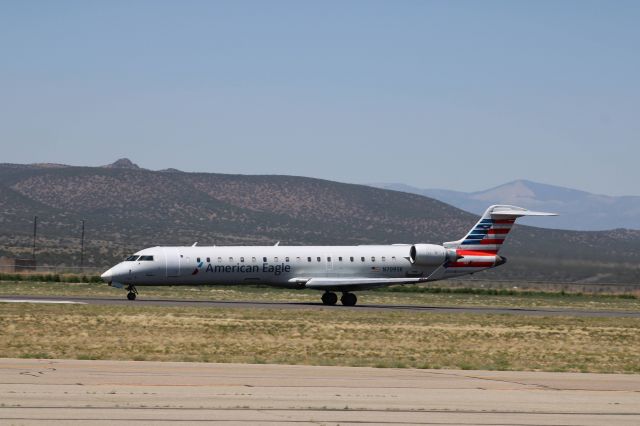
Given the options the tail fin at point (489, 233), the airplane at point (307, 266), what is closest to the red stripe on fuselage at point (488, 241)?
the tail fin at point (489, 233)

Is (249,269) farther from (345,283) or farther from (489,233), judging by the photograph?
(489,233)

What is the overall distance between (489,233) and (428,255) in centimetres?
412

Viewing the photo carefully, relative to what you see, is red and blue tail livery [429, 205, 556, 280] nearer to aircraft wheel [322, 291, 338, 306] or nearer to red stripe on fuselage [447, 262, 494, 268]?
red stripe on fuselage [447, 262, 494, 268]

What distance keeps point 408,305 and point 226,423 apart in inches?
1503

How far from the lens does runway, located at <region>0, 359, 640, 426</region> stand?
17.1m

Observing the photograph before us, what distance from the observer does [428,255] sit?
51.2 meters

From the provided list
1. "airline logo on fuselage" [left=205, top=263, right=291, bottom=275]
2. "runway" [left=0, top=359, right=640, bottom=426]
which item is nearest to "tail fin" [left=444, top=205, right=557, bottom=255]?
"airline logo on fuselage" [left=205, top=263, right=291, bottom=275]

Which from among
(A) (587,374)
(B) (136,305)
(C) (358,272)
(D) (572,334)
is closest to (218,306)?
(B) (136,305)

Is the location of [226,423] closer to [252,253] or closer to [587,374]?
[587,374]

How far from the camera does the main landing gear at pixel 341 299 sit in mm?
51938

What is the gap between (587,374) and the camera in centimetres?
2569

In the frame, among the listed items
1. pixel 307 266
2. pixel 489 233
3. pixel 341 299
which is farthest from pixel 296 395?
pixel 489 233

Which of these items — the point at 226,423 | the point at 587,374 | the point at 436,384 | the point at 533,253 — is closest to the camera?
the point at 226,423

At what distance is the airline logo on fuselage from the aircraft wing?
682 mm
